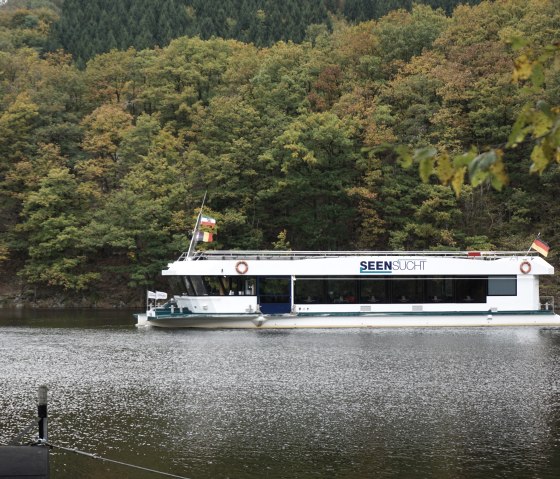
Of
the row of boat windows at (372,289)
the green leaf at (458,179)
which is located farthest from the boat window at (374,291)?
the green leaf at (458,179)

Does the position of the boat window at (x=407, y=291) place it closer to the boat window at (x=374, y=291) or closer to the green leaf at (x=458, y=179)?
the boat window at (x=374, y=291)

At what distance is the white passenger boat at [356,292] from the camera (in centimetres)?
4366

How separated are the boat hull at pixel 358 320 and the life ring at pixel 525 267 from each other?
2.05m

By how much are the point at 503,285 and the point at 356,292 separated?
742 centimetres

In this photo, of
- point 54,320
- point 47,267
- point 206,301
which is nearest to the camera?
point 206,301

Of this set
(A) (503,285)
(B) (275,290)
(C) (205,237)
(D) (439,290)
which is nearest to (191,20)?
(C) (205,237)

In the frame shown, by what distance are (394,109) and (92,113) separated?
25.0 metres

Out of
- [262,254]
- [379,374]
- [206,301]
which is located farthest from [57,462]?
[262,254]

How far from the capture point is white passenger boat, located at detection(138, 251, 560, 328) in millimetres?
43656

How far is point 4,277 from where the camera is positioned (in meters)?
65.1

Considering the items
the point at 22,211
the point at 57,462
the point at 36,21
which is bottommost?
the point at 57,462

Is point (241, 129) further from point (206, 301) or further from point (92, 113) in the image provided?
point (206, 301)

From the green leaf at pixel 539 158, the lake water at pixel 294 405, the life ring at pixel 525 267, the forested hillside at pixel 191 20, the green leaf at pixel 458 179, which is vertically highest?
the forested hillside at pixel 191 20

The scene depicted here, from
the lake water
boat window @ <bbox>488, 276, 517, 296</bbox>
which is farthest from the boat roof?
the lake water
